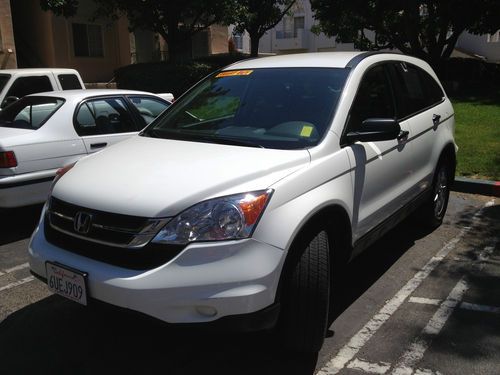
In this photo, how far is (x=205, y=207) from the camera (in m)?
2.67

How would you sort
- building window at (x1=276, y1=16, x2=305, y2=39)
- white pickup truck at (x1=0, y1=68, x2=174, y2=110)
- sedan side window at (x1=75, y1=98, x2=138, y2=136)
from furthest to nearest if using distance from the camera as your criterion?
1. building window at (x1=276, y1=16, x2=305, y2=39)
2. white pickup truck at (x1=0, y1=68, x2=174, y2=110)
3. sedan side window at (x1=75, y1=98, x2=138, y2=136)

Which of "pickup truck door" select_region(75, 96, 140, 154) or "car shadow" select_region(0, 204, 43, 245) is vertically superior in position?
"pickup truck door" select_region(75, 96, 140, 154)

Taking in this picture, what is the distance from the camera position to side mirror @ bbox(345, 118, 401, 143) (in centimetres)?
342

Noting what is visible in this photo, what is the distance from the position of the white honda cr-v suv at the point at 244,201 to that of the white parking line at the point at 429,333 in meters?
0.55

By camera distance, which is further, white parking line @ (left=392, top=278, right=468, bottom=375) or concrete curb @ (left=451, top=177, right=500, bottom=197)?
concrete curb @ (left=451, top=177, right=500, bottom=197)

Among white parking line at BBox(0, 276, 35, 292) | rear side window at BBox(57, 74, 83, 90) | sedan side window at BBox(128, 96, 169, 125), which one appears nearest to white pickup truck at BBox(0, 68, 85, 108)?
rear side window at BBox(57, 74, 83, 90)

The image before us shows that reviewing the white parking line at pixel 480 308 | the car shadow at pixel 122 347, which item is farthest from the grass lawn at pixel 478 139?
the car shadow at pixel 122 347

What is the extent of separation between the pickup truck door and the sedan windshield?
0.99 feet

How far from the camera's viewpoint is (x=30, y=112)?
5898 millimetres

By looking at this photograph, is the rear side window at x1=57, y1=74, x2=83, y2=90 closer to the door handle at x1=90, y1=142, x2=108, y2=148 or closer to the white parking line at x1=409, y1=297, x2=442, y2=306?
the door handle at x1=90, y1=142, x2=108, y2=148

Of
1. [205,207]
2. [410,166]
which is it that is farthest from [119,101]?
[205,207]

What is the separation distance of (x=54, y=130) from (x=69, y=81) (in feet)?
12.4

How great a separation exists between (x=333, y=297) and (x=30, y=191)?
3.18 meters

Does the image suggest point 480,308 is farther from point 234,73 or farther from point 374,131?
point 234,73
